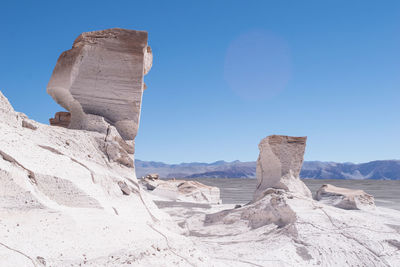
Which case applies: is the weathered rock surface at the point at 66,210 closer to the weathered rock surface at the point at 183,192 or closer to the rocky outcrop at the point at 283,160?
the rocky outcrop at the point at 283,160

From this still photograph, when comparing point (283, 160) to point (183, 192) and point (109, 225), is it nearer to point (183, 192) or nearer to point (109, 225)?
point (109, 225)

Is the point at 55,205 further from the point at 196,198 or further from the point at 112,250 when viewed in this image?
the point at 196,198

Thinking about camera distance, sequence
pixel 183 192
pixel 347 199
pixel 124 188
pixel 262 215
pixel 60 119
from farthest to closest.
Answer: pixel 183 192, pixel 347 199, pixel 60 119, pixel 262 215, pixel 124 188

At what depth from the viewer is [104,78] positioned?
4.88m

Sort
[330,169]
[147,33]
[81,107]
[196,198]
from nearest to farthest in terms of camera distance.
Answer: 1. [81,107]
2. [147,33]
3. [196,198]
4. [330,169]

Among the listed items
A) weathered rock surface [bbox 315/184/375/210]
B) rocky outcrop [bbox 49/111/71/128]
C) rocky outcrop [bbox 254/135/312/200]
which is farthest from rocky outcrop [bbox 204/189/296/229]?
rocky outcrop [bbox 49/111/71/128]

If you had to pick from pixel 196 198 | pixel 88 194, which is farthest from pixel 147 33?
pixel 196 198

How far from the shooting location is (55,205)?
8.61ft

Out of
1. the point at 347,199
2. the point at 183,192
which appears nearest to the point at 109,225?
the point at 347,199

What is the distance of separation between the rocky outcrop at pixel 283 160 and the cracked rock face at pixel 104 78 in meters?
3.75

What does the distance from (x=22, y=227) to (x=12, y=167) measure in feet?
2.13

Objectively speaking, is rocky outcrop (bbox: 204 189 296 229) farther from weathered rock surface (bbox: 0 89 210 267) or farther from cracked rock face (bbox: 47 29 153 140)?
cracked rock face (bbox: 47 29 153 140)

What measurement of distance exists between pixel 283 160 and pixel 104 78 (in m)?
4.55

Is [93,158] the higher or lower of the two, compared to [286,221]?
higher
